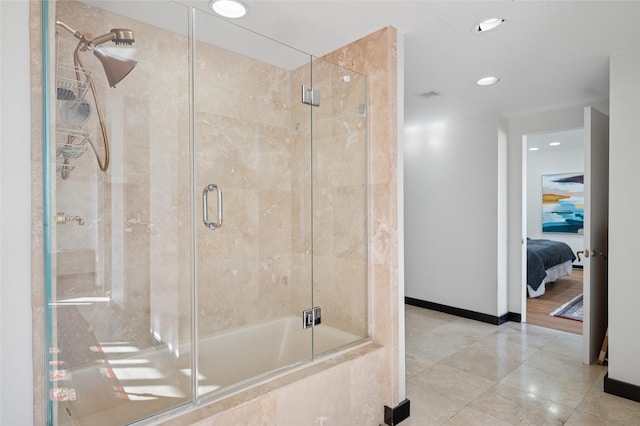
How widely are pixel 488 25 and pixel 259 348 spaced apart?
8.03 feet

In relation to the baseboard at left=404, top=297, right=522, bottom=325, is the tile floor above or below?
below

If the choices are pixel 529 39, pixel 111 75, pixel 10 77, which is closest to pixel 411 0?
pixel 529 39

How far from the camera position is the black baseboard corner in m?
2.13

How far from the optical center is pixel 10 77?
1.37 m

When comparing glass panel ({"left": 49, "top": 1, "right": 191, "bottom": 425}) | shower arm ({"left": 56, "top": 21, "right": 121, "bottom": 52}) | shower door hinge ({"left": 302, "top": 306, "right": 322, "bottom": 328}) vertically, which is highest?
shower arm ({"left": 56, "top": 21, "right": 121, "bottom": 52})

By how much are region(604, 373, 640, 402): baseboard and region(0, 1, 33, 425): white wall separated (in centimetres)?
332

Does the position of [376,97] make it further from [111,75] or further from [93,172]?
[93,172]

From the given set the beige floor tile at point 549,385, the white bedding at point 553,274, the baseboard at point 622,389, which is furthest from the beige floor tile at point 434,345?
the white bedding at point 553,274

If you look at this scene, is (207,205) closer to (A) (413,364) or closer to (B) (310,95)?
(B) (310,95)

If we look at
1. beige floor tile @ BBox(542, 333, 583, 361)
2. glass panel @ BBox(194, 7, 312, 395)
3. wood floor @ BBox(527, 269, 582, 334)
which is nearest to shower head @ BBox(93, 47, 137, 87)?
glass panel @ BBox(194, 7, 312, 395)

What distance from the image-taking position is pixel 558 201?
7363mm

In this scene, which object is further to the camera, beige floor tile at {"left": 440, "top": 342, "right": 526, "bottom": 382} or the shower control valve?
beige floor tile at {"left": 440, "top": 342, "right": 526, "bottom": 382}

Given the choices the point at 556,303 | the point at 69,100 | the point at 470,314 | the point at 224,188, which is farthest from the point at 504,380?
the point at 69,100

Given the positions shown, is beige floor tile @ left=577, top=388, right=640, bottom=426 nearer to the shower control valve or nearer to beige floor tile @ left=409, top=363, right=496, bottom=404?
beige floor tile @ left=409, top=363, right=496, bottom=404
